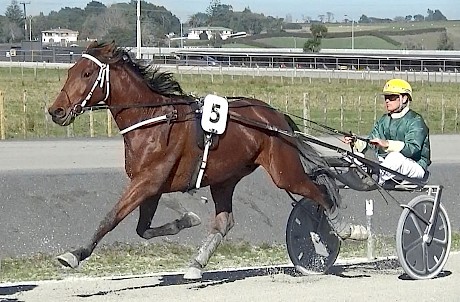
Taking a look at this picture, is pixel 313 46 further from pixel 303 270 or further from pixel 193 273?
pixel 193 273

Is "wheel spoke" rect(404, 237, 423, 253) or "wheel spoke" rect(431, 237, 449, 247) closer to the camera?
"wheel spoke" rect(404, 237, 423, 253)

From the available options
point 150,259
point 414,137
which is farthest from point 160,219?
point 414,137

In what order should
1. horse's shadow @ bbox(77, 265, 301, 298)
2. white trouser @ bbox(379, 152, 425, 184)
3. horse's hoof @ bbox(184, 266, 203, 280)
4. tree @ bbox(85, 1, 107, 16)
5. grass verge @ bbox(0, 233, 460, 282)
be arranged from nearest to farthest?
horse's hoof @ bbox(184, 266, 203, 280) < horse's shadow @ bbox(77, 265, 301, 298) < white trouser @ bbox(379, 152, 425, 184) < grass verge @ bbox(0, 233, 460, 282) < tree @ bbox(85, 1, 107, 16)

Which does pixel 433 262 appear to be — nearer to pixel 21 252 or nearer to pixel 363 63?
pixel 21 252

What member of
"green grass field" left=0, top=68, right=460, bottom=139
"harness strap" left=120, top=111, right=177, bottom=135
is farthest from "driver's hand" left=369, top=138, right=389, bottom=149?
"green grass field" left=0, top=68, right=460, bottom=139

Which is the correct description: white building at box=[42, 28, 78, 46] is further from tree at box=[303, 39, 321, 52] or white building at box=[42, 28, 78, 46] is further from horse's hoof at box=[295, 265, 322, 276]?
horse's hoof at box=[295, 265, 322, 276]

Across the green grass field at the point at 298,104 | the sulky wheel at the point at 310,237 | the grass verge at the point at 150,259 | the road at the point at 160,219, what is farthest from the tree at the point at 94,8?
the sulky wheel at the point at 310,237

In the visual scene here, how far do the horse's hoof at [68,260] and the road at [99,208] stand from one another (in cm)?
348

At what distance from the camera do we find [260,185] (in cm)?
1397

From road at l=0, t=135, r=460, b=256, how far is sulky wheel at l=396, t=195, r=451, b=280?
2877 mm

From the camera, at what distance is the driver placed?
848 centimetres

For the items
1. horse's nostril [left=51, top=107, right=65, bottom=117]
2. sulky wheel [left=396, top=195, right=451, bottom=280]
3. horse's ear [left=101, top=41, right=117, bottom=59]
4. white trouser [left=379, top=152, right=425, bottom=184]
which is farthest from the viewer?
white trouser [left=379, top=152, right=425, bottom=184]

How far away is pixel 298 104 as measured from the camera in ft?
110

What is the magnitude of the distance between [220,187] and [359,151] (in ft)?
4.37
